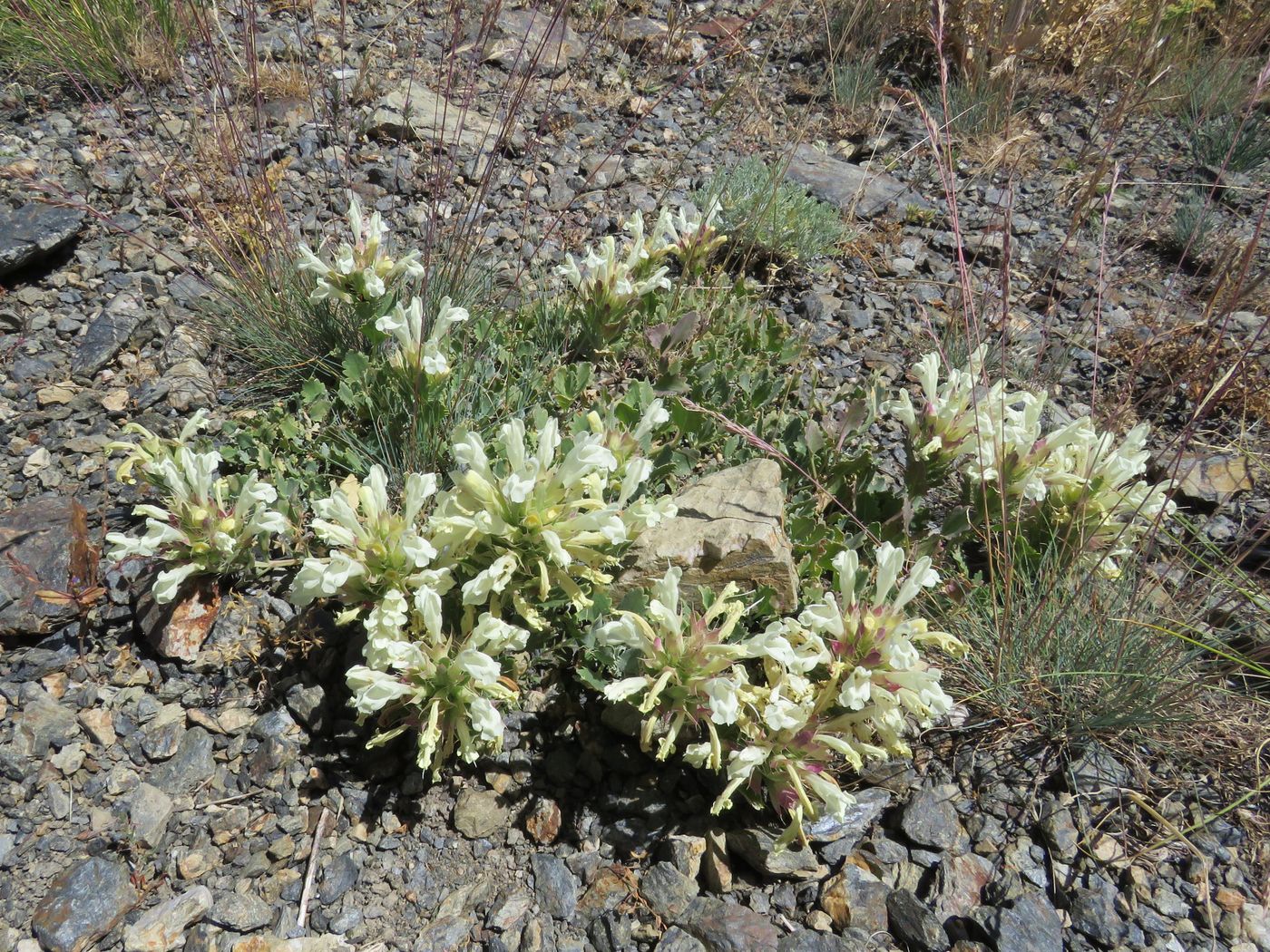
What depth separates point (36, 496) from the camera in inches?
121

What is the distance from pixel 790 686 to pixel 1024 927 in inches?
35.0

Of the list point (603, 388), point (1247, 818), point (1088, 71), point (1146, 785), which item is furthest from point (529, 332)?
point (1088, 71)

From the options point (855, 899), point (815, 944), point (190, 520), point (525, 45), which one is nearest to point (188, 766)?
point (190, 520)

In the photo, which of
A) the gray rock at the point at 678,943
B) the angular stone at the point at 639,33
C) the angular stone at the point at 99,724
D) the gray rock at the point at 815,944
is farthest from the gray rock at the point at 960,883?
the angular stone at the point at 639,33

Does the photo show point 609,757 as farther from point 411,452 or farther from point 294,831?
point 411,452

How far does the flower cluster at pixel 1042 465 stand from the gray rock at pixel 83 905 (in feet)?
8.92

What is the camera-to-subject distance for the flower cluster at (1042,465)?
2818 millimetres

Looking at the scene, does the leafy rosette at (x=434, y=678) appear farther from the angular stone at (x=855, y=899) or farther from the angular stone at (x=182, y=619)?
the angular stone at (x=855, y=899)

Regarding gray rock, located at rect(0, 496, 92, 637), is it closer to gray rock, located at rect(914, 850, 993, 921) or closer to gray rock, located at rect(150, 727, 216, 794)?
gray rock, located at rect(150, 727, 216, 794)

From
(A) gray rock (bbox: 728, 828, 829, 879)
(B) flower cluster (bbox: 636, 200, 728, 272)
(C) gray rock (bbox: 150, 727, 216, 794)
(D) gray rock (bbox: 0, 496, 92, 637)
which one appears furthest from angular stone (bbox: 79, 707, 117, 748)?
(B) flower cluster (bbox: 636, 200, 728, 272)

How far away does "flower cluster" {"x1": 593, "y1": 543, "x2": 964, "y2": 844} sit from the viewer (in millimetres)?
2176

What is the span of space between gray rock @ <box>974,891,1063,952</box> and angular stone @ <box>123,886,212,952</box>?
207 centimetres

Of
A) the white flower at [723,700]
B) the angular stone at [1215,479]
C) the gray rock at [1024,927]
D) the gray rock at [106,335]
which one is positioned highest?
the white flower at [723,700]

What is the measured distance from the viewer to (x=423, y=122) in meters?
5.08
